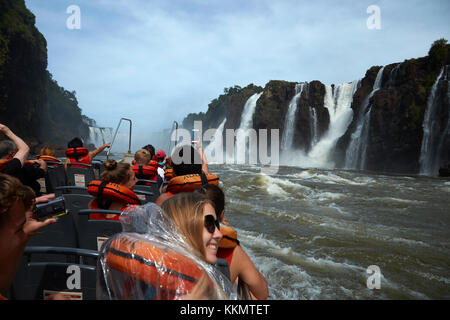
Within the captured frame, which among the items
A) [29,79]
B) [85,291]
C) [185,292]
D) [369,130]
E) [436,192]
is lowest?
[436,192]

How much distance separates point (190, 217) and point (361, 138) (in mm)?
31122

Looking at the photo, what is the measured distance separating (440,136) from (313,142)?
17114 millimetres

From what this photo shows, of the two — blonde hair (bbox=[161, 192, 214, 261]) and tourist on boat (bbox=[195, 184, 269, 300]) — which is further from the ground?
blonde hair (bbox=[161, 192, 214, 261])

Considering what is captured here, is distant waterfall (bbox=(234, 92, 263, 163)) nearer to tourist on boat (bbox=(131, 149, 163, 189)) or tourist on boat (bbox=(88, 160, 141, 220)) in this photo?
tourist on boat (bbox=(131, 149, 163, 189))

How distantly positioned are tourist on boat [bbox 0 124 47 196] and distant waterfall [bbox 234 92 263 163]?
154 ft

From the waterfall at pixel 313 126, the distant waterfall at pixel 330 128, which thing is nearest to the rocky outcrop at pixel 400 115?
the distant waterfall at pixel 330 128

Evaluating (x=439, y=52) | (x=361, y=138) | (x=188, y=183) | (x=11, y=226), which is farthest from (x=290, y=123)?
(x=11, y=226)

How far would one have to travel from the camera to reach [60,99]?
88.9 metres

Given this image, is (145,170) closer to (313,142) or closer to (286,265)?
(286,265)

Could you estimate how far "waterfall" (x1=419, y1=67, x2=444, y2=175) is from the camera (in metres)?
23.2

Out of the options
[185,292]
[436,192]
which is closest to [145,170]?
[185,292]

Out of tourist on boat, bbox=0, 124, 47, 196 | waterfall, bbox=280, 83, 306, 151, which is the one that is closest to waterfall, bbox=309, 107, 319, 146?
waterfall, bbox=280, 83, 306, 151

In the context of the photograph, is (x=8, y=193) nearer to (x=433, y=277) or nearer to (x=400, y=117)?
(x=433, y=277)

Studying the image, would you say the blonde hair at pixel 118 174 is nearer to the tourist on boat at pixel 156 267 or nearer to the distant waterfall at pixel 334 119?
the tourist on boat at pixel 156 267
